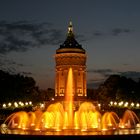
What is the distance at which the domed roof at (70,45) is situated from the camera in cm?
7675

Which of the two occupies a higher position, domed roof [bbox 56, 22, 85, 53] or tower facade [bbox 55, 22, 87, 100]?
domed roof [bbox 56, 22, 85, 53]

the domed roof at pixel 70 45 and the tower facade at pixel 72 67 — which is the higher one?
the domed roof at pixel 70 45

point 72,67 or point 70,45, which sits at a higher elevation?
point 70,45

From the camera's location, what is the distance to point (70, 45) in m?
78.1

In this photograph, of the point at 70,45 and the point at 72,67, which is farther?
the point at 70,45

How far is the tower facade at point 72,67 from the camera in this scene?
7600cm

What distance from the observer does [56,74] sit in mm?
77938

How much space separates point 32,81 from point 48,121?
42349mm

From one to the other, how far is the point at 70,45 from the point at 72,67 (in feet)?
14.0

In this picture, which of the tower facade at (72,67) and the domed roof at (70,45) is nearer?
the tower facade at (72,67)

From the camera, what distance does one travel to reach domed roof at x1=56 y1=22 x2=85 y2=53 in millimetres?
76750
